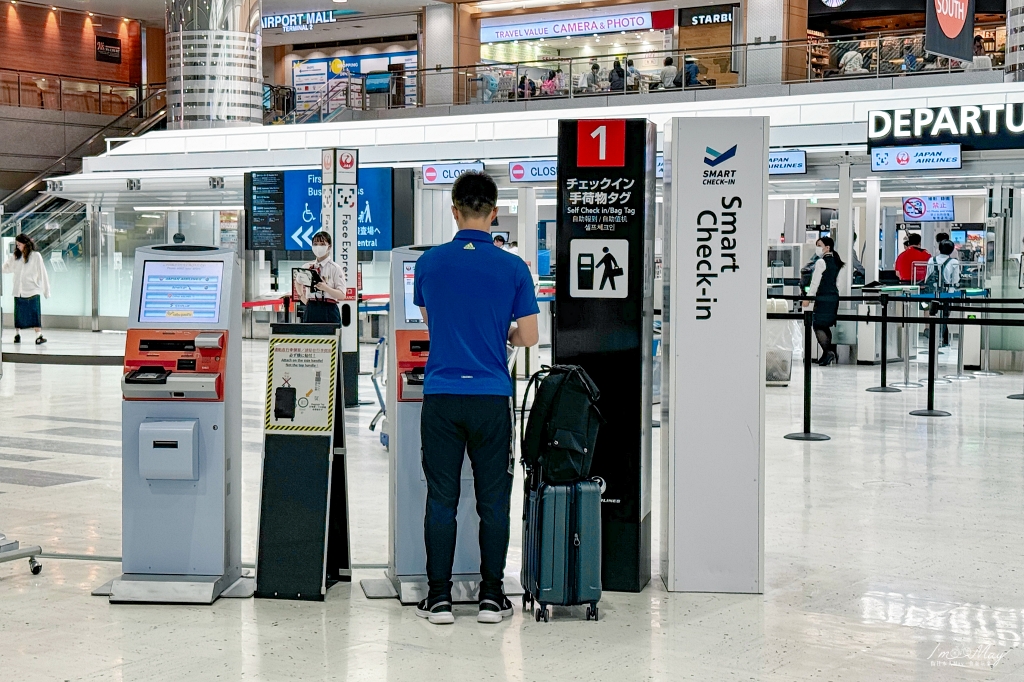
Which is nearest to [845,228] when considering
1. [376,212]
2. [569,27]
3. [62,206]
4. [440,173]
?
[440,173]

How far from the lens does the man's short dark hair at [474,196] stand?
4465 millimetres

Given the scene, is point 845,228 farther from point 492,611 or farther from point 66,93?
point 66,93

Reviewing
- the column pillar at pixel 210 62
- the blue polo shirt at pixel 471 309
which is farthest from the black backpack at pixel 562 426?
the column pillar at pixel 210 62

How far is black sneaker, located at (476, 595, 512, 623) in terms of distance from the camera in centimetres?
450

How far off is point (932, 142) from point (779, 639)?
10216 millimetres

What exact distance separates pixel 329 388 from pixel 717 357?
5.13 feet

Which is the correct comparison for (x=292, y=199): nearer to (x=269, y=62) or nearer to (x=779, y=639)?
(x=779, y=639)

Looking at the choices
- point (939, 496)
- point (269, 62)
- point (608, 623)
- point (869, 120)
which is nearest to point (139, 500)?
point (608, 623)

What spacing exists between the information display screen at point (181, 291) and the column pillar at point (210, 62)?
1774cm

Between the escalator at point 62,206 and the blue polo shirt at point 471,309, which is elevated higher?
the escalator at point 62,206

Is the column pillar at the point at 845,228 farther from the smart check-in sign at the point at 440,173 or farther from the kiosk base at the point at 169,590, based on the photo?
the kiosk base at the point at 169,590

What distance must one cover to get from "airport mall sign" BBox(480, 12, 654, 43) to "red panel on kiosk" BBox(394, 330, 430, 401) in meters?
23.8

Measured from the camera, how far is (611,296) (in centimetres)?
492

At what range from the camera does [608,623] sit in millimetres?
4555
